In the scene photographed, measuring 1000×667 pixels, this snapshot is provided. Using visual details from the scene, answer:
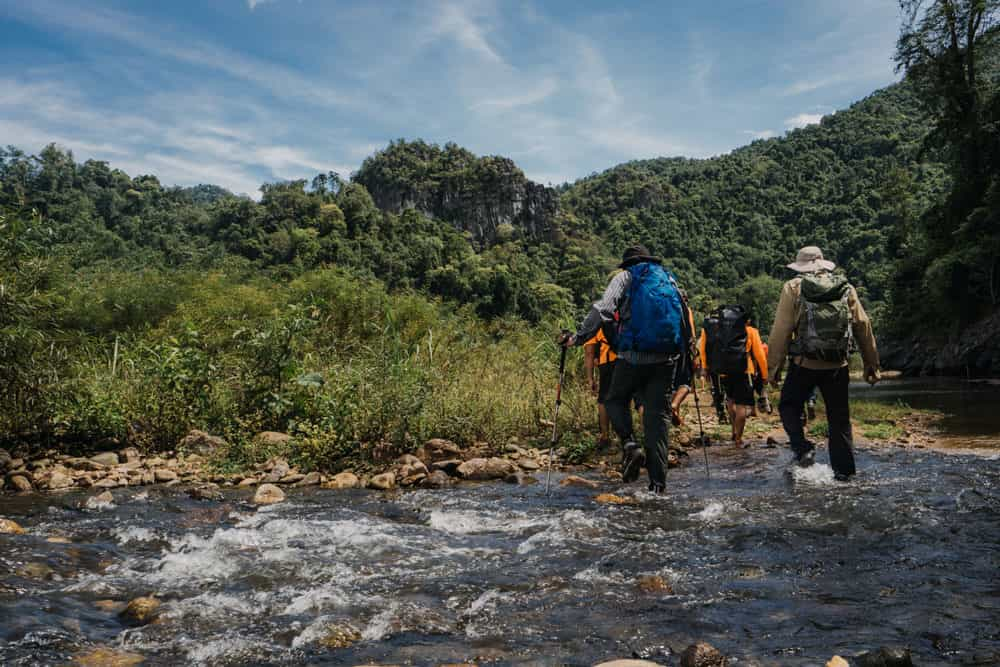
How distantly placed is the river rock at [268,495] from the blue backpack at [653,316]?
3.17 metres

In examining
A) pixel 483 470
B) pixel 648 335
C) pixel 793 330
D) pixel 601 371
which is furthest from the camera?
pixel 601 371

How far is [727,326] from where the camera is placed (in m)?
8.55

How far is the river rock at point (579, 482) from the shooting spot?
21.0 feet

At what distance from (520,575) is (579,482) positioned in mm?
2692

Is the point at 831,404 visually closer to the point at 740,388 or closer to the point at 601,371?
the point at 740,388

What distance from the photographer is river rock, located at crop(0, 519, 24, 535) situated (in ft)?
15.8

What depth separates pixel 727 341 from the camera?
8.50 metres

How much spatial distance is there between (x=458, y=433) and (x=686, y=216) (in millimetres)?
105132

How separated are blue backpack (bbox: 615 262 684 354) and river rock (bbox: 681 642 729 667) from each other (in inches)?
127

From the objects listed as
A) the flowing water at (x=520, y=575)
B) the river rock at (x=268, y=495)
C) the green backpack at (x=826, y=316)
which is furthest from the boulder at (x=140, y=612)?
the green backpack at (x=826, y=316)

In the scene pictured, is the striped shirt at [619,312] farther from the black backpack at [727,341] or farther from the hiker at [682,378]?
the black backpack at [727,341]

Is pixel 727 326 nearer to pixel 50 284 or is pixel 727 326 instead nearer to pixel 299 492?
pixel 299 492

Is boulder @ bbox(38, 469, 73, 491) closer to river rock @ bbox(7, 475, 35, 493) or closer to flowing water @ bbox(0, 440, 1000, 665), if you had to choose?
river rock @ bbox(7, 475, 35, 493)

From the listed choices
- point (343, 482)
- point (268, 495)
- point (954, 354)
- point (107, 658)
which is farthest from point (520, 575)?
point (954, 354)
